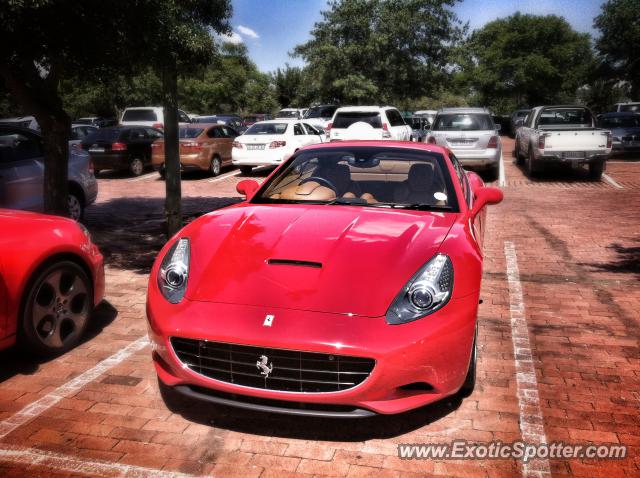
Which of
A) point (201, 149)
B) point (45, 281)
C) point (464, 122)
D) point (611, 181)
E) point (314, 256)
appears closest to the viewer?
point (314, 256)

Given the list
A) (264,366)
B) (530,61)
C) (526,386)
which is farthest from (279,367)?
(530,61)

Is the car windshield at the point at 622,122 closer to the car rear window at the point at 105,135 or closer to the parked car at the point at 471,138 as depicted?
the parked car at the point at 471,138

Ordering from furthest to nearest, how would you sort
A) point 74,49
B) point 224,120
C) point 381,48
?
point 381,48 < point 224,120 < point 74,49

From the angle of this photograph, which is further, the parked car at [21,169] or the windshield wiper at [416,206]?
the parked car at [21,169]

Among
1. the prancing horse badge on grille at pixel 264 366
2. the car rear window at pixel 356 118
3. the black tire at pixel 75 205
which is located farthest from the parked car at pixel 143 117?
the prancing horse badge on grille at pixel 264 366

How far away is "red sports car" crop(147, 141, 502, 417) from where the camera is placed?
9.58 feet

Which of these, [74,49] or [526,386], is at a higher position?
[74,49]

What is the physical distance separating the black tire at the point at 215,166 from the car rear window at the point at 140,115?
759 centimetres

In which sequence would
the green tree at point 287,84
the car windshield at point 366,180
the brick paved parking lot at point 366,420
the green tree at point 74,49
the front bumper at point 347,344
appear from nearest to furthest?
the front bumper at point 347,344 → the brick paved parking lot at point 366,420 → the car windshield at point 366,180 → the green tree at point 74,49 → the green tree at point 287,84

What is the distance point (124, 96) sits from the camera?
42.5 metres

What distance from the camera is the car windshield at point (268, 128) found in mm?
16516

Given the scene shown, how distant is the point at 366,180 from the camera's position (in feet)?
15.5

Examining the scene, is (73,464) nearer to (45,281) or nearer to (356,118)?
(45,281)

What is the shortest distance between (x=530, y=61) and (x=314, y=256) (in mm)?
64861
